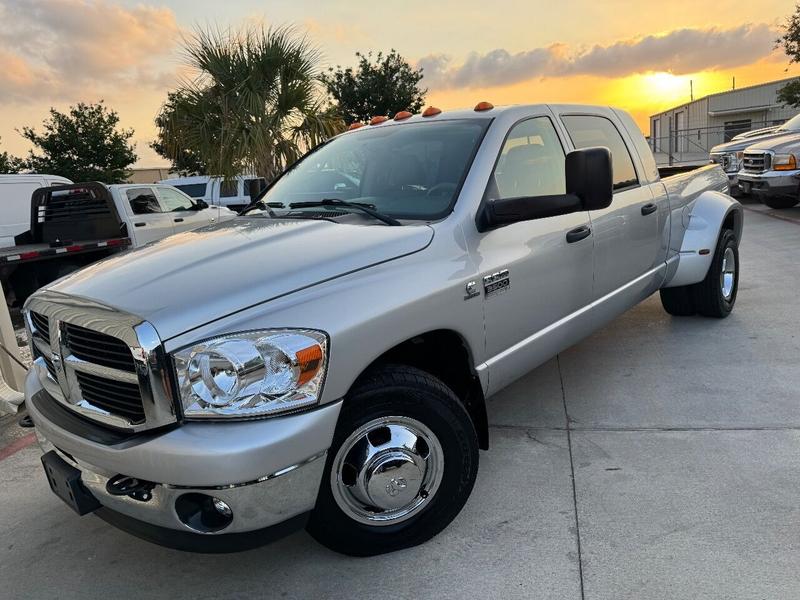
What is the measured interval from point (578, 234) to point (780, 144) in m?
9.75

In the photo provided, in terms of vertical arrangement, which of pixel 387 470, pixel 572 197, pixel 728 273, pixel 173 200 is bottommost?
pixel 728 273

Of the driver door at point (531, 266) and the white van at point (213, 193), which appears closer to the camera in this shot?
the driver door at point (531, 266)

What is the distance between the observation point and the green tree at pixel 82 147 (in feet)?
75.9

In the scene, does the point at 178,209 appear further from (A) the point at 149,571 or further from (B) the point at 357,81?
(B) the point at 357,81

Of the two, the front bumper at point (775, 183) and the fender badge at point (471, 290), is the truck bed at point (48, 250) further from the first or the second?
the front bumper at point (775, 183)

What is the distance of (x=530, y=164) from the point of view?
11.3ft

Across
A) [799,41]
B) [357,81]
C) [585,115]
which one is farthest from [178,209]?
[799,41]

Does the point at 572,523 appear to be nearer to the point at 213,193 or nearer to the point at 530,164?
the point at 530,164

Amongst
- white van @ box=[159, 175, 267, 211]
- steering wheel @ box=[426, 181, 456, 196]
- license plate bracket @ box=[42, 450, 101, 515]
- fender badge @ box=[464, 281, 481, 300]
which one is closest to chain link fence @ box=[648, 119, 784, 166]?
white van @ box=[159, 175, 267, 211]

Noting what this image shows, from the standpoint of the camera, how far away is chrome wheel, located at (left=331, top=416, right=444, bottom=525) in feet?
7.81

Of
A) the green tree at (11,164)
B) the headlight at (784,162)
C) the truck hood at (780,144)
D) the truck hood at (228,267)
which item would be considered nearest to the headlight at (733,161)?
the truck hood at (780,144)

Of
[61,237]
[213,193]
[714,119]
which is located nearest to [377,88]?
[213,193]

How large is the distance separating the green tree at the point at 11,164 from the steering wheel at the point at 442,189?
82.8ft

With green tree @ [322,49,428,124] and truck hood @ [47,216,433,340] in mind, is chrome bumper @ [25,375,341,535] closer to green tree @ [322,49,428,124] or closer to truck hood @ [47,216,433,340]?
truck hood @ [47,216,433,340]
